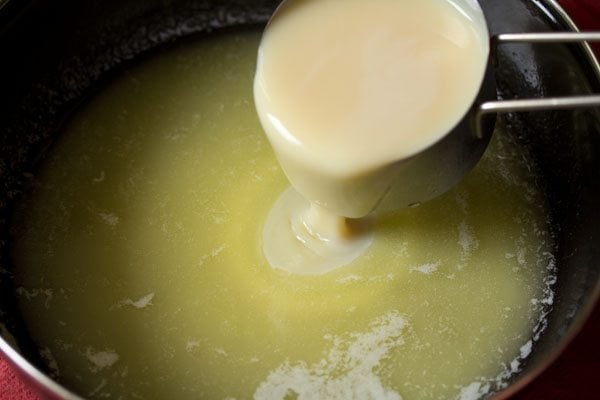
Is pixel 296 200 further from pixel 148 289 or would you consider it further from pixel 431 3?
pixel 431 3

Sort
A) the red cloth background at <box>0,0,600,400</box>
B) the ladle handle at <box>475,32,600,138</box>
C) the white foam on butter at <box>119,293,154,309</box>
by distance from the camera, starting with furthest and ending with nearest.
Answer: the white foam on butter at <box>119,293,154,309</box> → the red cloth background at <box>0,0,600,400</box> → the ladle handle at <box>475,32,600,138</box>

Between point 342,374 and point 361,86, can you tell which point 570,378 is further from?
point 361,86

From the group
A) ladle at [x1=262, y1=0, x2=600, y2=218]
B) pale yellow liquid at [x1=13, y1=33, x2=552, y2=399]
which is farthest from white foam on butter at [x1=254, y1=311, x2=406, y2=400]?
ladle at [x1=262, y1=0, x2=600, y2=218]

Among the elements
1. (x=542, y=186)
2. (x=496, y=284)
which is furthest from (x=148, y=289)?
(x=542, y=186)

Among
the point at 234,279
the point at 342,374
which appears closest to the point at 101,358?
the point at 234,279

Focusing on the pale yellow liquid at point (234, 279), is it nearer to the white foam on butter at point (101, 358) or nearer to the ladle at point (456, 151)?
the white foam on butter at point (101, 358)

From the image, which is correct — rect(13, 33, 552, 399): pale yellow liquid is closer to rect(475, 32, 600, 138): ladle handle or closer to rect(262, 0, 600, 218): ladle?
rect(262, 0, 600, 218): ladle

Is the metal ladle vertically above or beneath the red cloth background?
above
